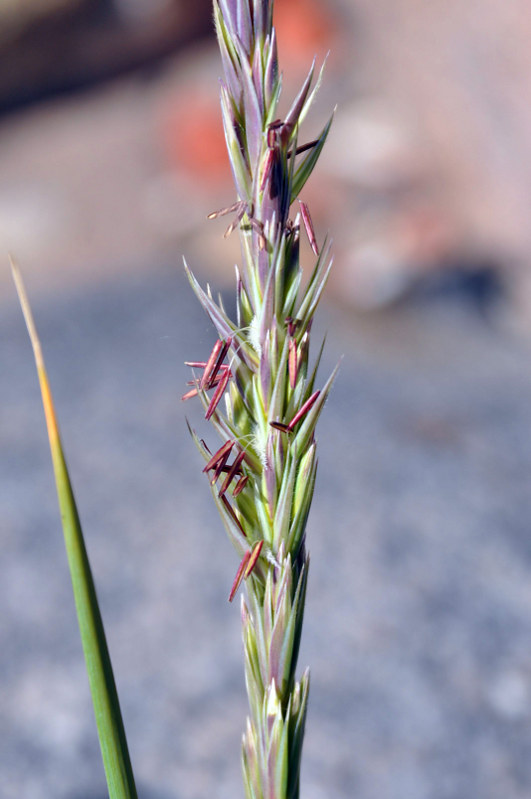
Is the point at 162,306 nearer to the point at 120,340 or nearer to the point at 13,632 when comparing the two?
the point at 120,340

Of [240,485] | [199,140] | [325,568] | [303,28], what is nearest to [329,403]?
[325,568]

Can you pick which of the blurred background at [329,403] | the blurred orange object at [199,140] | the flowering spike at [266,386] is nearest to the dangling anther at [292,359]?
the flowering spike at [266,386]

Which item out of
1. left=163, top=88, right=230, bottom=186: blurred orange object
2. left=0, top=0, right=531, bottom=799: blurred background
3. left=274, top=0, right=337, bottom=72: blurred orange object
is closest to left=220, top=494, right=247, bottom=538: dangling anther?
left=0, top=0, right=531, bottom=799: blurred background

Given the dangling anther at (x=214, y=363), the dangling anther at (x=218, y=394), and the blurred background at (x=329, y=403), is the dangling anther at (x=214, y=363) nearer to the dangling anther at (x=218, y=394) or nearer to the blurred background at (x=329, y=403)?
the dangling anther at (x=218, y=394)

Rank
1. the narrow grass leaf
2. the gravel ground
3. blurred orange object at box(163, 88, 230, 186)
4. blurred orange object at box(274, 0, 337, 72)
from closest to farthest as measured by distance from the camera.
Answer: the narrow grass leaf
the gravel ground
blurred orange object at box(163, 88, 230, 186)
blurred orange object at box(274, 0, 337, 72)

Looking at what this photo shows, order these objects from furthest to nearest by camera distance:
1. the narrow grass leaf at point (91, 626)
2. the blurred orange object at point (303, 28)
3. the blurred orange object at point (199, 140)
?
the blurred orange object at point (303, 28), the blurred orange object at point (199, 140), the narrow grass leaf at point (91, 626)

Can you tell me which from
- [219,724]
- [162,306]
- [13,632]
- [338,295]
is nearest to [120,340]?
[162,306]

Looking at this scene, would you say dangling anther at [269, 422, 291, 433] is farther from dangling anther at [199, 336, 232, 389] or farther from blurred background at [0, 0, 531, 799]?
blurred background at [0, 0, 531, 799]
